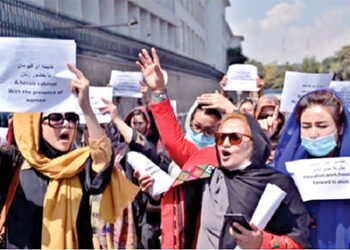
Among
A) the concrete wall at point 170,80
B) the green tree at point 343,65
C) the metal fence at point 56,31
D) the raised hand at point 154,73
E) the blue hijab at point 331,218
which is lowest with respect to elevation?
the blue hijab at point 331,218

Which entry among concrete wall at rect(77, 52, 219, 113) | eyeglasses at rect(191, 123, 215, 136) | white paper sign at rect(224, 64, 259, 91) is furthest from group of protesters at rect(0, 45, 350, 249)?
concrete wall at rect(77, 52, 219, 113)

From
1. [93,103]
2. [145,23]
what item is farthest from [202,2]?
[93,103]

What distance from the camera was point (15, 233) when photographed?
249 cm

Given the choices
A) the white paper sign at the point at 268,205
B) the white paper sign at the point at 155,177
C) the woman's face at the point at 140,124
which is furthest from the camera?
the woman's face at the point at 140,124

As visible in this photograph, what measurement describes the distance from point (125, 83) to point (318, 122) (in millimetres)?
3943

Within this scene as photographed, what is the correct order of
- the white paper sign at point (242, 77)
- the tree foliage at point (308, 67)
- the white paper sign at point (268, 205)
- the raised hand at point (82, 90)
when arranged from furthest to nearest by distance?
the tree foliage at point (308, 67)
the white paper sign at point (242, 77)
the raised hand at point (82, 90)
the white paper sign at point (268, 205)

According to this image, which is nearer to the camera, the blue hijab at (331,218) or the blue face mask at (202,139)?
the blue hijab at (331,218)

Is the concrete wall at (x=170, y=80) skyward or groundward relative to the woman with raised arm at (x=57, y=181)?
skyward

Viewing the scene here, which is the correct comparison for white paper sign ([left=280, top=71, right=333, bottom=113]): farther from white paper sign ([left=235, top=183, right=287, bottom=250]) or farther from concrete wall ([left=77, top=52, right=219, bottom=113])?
concrete wall ([left=77, top=52, right=219, bottom=113])

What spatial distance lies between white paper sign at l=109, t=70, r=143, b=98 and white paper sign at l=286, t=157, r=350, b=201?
153 inches

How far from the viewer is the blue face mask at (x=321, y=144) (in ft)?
7.50

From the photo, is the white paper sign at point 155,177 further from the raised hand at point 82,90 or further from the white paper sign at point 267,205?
the white paper sign at point 267,205

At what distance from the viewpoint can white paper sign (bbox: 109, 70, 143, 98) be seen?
19.6 ft

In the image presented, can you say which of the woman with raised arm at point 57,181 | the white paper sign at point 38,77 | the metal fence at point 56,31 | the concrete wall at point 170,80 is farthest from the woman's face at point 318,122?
the concrete wall at point 170,80
